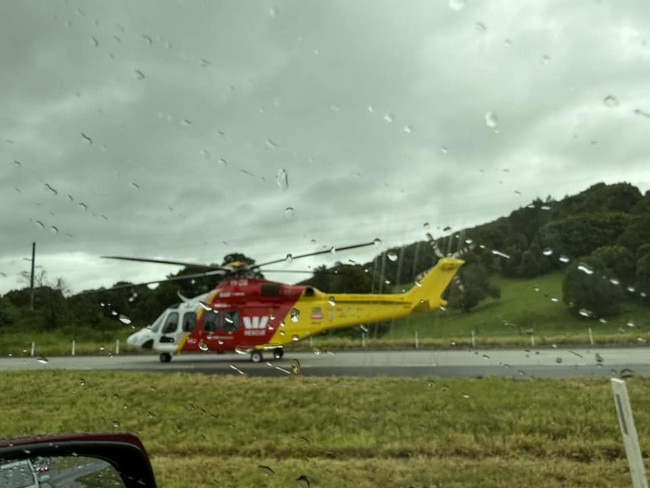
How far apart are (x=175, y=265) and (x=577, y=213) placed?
15.0ft

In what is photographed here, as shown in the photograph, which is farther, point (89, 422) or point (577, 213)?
point (89, 422)

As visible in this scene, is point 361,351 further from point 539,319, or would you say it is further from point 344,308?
point 539,319

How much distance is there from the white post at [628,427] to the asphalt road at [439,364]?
5.51m

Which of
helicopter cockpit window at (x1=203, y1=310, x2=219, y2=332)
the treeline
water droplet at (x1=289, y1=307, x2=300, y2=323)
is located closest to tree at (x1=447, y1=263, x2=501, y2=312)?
the treeline

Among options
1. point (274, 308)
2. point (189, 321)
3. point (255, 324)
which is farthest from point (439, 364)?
point (189, 321)

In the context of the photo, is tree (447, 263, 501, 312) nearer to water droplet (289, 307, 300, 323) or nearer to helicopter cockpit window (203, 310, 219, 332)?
water droplet (289, 307, 300, 323)

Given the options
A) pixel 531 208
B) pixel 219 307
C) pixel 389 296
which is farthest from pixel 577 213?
pixel 219 307

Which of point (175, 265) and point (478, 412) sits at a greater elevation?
point (175, 265)

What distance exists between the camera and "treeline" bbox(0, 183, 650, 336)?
5.18m

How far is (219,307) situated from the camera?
35.4 ft

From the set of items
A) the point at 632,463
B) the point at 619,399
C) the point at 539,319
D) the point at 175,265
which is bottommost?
the point at 632,463

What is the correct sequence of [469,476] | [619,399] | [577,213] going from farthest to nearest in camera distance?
[577,213]
[469,476]
[619,399]

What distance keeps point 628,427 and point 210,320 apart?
9941 mm

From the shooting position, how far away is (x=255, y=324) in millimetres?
10438
